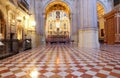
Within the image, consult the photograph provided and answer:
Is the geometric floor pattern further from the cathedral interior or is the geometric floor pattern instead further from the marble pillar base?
the marble pillar base

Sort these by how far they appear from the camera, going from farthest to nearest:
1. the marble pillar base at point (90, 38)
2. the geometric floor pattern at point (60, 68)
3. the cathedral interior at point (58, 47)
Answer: the marble pillar base at point (90, 38), the cathedral interior at point (58, 47), the geometric floor pattern at point (60, 68)

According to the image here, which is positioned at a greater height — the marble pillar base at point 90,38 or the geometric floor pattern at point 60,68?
the marble pillar base at point 90,38

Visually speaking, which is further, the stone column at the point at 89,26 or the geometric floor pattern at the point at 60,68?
the stone column at the point at 89,26

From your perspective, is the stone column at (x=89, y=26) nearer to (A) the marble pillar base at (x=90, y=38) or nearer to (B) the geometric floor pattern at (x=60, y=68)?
(A) the marble pillar base at (x=90, y=38)

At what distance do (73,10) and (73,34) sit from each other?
3.48 metres

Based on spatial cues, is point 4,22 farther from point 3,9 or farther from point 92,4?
point 92,4

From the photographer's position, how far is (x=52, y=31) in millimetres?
45688

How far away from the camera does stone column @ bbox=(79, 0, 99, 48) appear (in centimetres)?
1161

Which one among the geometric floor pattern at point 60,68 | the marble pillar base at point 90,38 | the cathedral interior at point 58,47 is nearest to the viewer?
the geometric floor pattern at point 60,68

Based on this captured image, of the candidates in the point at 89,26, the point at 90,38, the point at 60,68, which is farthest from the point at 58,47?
the point at 60,68

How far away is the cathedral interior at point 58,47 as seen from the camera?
148 inches

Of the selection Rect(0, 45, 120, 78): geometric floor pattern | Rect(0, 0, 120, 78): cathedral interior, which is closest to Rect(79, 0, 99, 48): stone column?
Rect(0, 0, 120, 78): cathedral interior

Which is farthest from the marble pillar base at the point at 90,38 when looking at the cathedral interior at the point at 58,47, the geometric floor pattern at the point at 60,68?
the geometric floor pattern at the point at 60,68

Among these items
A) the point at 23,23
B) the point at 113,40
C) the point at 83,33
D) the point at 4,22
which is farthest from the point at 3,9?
the point at 113,40
